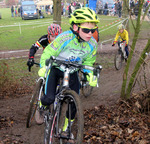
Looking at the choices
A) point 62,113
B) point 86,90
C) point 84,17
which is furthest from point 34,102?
point 86,90

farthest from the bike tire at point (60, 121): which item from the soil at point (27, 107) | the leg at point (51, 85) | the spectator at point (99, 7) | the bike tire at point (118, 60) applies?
the spectator at point (99, 7)

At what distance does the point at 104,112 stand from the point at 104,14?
1136 inches

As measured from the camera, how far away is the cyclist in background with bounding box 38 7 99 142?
11.7 feet

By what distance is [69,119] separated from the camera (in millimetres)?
3537

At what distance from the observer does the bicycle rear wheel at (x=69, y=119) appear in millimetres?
3117

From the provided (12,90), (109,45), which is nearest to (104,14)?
(109,45)

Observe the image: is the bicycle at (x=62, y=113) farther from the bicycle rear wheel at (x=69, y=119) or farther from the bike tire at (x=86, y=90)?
the bike tire at (x=86, y=90)

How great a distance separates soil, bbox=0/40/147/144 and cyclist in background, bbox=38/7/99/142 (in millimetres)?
932

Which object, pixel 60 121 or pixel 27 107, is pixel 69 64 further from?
pixel 27 107

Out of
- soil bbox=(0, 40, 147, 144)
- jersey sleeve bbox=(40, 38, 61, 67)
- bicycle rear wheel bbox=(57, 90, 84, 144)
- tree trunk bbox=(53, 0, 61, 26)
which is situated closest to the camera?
bicycle rear wheel bbox=(57, 90, 84, 144)

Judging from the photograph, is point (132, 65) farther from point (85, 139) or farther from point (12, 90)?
point (85, 139)

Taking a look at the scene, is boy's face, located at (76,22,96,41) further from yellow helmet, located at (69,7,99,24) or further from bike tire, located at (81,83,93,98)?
bike tire, located at (81,83,93,98)

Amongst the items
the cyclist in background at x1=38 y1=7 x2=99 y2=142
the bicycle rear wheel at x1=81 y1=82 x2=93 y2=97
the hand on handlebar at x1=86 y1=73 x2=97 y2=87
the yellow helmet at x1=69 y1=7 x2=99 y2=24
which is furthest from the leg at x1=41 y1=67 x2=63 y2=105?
the bicycle rear wheel at x1=81 y1=82 x2=93 y2=97

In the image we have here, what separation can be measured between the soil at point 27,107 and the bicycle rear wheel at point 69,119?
760 mm
